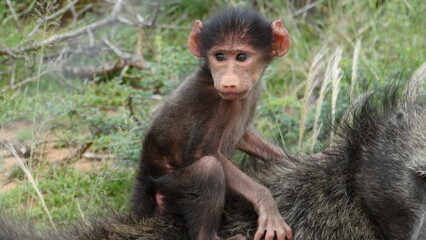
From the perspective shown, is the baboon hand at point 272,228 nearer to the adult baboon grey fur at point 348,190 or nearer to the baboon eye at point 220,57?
the adult baboon grey fur at point 348,190

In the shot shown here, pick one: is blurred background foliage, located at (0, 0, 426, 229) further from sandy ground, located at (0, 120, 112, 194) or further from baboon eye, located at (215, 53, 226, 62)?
baboon eye, located at (215, 53, 226, 62)

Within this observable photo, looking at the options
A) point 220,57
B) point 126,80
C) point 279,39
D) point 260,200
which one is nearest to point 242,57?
point 220,57

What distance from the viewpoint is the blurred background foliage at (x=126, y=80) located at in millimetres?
5519

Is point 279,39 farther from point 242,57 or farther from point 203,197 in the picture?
point 203,197

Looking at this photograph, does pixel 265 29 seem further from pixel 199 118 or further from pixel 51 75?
pixel 51 75

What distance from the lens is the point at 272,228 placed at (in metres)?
3.99

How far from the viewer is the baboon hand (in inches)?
156

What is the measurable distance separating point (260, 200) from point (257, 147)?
0.74m

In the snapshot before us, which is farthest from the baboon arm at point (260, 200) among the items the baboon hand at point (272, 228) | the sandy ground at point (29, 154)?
the sandy ground at point (29, 154)

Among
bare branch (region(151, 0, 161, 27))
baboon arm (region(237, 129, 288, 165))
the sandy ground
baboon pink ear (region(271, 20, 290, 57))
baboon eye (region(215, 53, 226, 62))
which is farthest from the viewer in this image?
bare branch (region(151, 0, 161, 27))

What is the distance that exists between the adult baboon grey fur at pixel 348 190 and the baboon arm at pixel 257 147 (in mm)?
300

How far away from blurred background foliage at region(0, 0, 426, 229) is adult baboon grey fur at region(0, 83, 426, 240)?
33cm

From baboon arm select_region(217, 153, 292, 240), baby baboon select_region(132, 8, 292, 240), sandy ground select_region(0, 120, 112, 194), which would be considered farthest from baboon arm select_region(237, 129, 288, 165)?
sandy ground select_region(0, 120, 112, 194)

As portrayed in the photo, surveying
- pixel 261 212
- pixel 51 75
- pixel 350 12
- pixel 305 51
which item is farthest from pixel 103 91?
pixel 261 212
